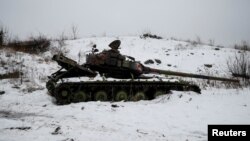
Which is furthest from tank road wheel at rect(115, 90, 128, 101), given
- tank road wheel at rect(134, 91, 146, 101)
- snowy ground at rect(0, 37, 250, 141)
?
snowy ground at rect(0, 37, 250, 141)

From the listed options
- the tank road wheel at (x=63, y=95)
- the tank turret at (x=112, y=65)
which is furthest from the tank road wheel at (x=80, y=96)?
the tank turret at (x=112, y=65)

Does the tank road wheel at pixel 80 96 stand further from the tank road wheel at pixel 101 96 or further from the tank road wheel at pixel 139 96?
the tank road wheel at pixel 139 96

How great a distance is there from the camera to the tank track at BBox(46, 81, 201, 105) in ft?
33.5

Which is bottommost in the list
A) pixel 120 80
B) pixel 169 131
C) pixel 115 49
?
pixel 169 131

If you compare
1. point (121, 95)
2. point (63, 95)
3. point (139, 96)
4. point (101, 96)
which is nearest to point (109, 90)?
point (101, 96)

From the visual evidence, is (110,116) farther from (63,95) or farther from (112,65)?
(112,65)

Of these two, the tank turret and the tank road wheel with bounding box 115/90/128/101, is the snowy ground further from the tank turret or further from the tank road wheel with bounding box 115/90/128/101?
the tank turret

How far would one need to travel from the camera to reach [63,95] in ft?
33.4

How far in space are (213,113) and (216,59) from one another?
719 inches

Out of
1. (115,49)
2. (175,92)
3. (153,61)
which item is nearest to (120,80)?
(115,49)

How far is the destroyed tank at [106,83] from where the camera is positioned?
10320 millimetres

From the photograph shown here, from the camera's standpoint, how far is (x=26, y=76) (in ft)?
52.6

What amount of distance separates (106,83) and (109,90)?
1.42 ft

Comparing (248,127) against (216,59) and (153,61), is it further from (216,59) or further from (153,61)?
(216,59)
